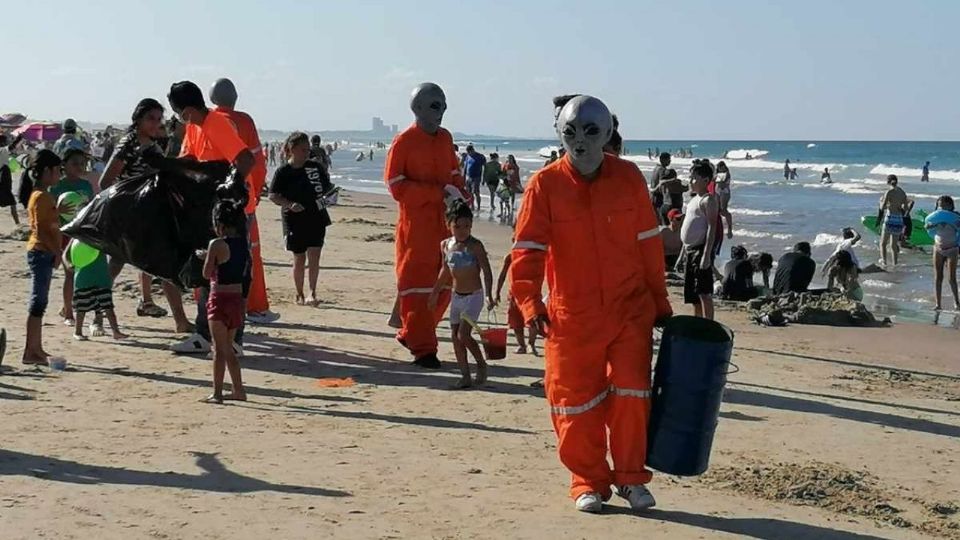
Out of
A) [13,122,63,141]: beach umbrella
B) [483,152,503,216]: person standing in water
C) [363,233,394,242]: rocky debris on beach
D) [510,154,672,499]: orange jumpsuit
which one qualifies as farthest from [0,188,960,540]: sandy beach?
[13,122,63,141]: beach umbrella

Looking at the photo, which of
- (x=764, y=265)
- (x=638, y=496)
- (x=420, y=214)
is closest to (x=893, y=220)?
(x=764, y=265)

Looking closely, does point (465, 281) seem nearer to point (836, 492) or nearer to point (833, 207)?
point (836, 492)

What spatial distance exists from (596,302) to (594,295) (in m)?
0.03

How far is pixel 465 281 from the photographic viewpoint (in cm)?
832

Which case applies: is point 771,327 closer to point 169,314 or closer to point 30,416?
point 169,314

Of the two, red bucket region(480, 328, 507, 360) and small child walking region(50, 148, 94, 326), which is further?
small child walking region(50, 148, 94, 326)

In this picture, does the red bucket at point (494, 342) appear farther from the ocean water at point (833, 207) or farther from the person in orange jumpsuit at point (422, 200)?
the ocean water at point (833, 207)

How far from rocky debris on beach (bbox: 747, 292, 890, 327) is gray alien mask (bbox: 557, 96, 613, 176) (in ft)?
27.0

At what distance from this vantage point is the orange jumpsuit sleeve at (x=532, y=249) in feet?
18.7

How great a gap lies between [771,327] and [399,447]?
7.23 m

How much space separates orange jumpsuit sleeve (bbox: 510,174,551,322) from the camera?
18.7 feet

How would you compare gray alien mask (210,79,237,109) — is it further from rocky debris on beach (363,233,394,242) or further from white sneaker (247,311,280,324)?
rocky debris on beach (363,233,394,242)

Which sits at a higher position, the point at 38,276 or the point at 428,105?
the point at 428,105

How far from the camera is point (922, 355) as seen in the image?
11992mm
